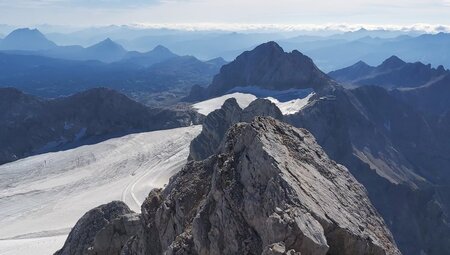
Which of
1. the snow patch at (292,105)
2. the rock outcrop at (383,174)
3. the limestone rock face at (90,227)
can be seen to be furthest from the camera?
the snow patch at (292,105)

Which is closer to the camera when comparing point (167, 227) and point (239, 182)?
point (239, 182)

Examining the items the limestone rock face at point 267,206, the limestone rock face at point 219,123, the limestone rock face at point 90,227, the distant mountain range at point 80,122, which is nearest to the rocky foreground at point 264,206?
the limestone rock face at point 267,206

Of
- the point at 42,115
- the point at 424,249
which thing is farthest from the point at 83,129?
the point at 424,249

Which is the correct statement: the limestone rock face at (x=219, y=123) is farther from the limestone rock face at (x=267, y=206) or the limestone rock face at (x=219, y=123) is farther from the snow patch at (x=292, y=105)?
the limestone rock face at (x=267, y=206)

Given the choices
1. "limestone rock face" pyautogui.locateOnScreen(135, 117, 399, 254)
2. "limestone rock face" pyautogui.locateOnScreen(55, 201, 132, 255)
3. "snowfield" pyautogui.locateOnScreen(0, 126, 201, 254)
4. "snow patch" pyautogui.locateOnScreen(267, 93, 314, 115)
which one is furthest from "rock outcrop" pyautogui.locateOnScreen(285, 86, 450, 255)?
"limestone rock face" pyautogui.locateOnScreen(135, 117, 399, 254)

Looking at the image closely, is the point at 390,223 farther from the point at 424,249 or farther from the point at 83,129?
the point at 83,129

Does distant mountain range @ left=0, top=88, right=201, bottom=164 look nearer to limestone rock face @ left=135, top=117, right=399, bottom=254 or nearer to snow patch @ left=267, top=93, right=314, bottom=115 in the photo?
snow patch @ left=267, top=93, right=314, bottom=115
